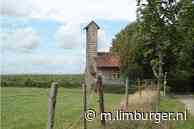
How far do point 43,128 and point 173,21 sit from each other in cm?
1638

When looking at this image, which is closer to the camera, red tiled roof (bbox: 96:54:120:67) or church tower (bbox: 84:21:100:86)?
church tower (bbox: 84:21:100:86)

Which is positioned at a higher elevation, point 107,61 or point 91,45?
point 91,45

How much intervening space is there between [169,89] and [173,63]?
3605 millimetres

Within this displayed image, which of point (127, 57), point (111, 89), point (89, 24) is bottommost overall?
point (111, 89)

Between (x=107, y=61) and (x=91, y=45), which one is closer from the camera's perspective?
(x=91, y=45)

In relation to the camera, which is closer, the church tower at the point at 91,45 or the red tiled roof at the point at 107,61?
the church tower at the point at 91,45

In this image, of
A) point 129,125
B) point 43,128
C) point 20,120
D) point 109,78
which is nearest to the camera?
point 129,125

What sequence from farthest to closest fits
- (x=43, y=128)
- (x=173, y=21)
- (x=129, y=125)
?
(x=173, y=21)
(x=43, y=128)
(x=129, y=125)

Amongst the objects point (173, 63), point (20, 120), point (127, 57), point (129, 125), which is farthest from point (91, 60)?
point (129, 125)

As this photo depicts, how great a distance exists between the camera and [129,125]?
1489 centimetres

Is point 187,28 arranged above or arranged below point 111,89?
above

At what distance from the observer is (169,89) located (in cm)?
5788

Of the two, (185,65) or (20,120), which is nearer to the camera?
(20,120)

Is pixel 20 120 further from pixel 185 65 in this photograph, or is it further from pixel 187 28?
pixel 185 65
